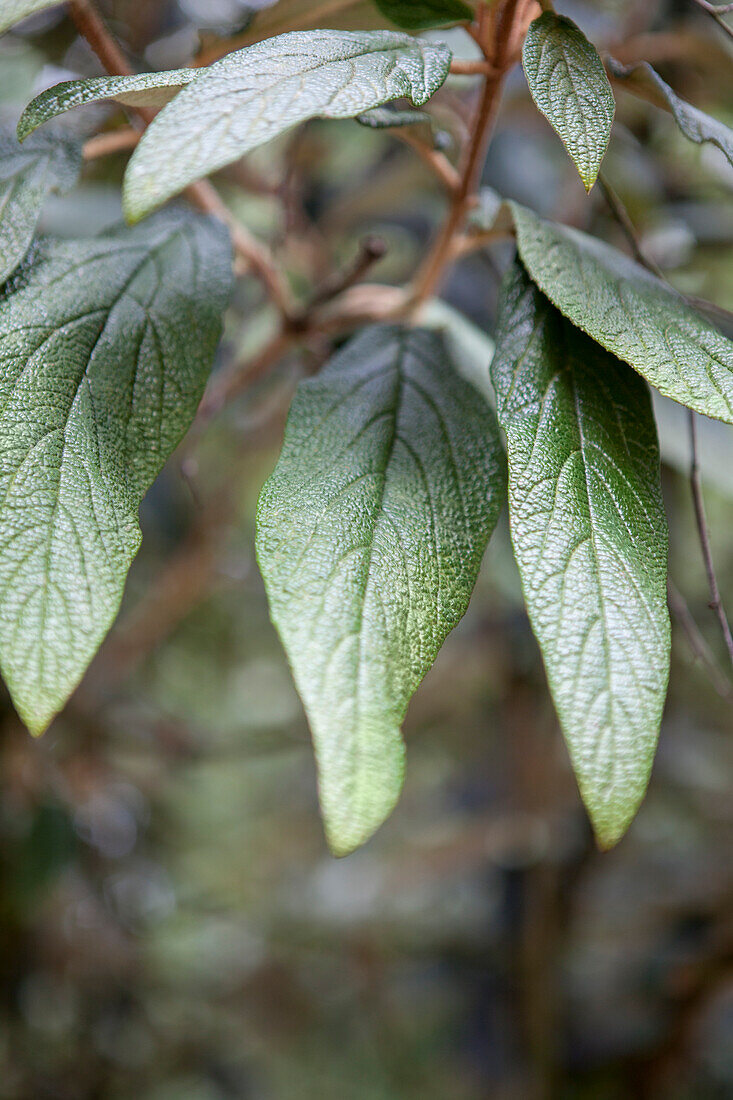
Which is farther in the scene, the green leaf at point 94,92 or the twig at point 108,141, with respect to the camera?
the twig at point 108,141

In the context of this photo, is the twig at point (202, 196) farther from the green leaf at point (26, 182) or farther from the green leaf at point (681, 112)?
the green leaf at point (681, 112)

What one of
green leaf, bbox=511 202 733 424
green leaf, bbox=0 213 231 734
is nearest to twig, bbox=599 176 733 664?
green leaf, bbox=511 202 733 424

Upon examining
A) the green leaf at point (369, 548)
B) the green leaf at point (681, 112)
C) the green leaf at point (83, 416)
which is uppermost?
the green leaf at point (83, 416)

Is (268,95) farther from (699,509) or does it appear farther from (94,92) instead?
(699,509)

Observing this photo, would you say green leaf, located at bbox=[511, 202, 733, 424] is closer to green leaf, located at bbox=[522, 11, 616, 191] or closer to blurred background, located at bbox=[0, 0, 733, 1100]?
green leaf, located at bbox=[522, 11, 616, 191]

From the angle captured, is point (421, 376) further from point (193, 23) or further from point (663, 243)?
point (193, 23)

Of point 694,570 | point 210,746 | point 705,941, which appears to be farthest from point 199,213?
point 705,941

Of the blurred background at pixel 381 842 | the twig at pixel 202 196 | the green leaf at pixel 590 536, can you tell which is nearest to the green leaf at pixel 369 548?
the green leaf at pixel 590 536
